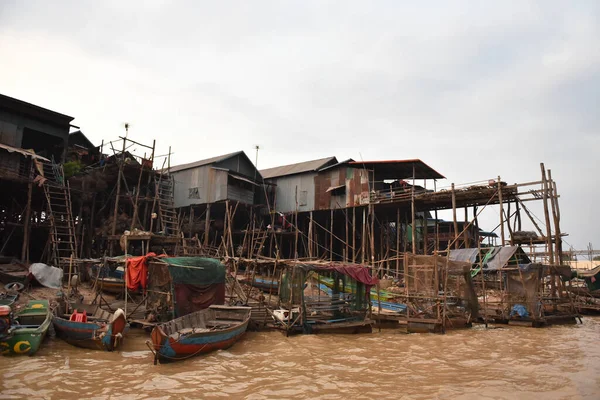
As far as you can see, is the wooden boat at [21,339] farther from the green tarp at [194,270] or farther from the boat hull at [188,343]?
the green tarp at [194,270]

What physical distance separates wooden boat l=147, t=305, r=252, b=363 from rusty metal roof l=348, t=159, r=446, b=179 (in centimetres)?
1586

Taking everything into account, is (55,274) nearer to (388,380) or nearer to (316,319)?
(316,319)

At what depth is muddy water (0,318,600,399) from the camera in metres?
8.23

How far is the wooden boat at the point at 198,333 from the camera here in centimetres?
978

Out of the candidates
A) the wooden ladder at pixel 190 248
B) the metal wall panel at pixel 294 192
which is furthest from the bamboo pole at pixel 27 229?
the metal wall panel at pixel 294 192

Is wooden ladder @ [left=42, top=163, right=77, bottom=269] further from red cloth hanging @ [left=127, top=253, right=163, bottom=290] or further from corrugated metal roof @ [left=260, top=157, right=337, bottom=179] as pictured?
corrugated metal roof @ [left=260, top=157, right=337, bottom=179]

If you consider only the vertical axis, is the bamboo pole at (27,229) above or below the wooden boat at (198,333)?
above

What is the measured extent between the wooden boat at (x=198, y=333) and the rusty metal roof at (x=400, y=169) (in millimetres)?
15857

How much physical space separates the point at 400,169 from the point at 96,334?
837 inches

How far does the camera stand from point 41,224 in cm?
2089

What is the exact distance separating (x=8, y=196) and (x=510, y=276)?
2569 cm

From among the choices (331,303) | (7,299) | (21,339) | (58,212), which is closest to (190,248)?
(58,212)

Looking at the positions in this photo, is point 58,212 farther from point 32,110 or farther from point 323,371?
point 323,371

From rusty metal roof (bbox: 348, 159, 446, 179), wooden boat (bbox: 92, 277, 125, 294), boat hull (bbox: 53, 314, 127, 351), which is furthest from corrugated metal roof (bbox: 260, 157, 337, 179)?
boat hull (bbox: 53, 314, 127, 351)
